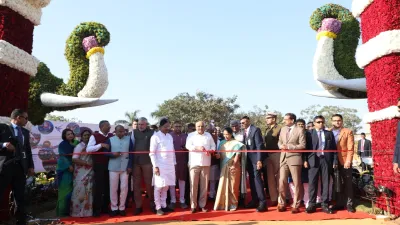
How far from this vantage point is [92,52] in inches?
325

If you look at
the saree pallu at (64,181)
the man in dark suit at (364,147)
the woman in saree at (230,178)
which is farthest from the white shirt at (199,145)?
the man in dark suit at (364,147)

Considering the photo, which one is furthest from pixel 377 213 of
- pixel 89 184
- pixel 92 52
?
pixel 92 52

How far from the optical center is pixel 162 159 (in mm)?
6102

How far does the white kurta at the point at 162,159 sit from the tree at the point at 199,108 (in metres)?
24.5

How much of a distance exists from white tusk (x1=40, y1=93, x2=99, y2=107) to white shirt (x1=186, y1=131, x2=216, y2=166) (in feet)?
9.24

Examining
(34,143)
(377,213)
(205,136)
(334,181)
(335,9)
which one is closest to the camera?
(377,213)

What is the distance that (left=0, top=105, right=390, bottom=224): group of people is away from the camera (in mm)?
5850

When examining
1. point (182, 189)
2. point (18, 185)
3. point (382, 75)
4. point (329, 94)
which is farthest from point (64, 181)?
point (329, 94)

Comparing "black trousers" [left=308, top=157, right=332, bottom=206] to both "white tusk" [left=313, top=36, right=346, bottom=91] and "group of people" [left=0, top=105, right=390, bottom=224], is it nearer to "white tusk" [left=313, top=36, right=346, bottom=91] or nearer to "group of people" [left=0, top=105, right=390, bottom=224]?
"group of people" [left=0, top=105, right=390, bottom=224]

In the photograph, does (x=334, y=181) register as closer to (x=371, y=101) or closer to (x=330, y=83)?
(x=371, y=101)

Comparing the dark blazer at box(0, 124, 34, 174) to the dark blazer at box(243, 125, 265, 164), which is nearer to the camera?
the dark blazer at box(0, 124, 34, 174)

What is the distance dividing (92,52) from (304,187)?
5.64 m

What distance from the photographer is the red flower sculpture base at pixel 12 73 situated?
5438 millimetres

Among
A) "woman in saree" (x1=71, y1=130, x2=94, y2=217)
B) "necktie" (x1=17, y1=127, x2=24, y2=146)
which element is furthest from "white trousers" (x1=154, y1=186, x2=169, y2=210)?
"necktie" (x1=17, y1=127, x2=24, y2=146)
